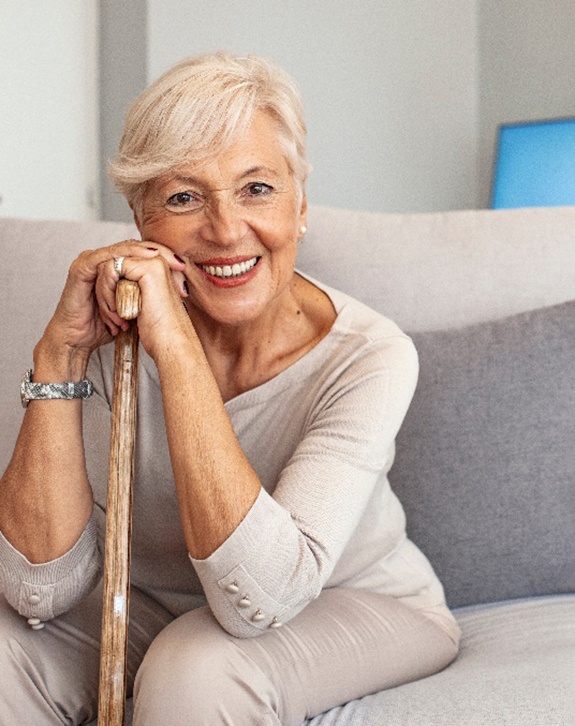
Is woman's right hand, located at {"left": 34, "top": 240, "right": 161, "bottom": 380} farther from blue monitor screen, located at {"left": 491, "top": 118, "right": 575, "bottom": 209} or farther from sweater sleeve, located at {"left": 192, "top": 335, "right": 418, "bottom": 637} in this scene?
blue monitor screen, located at {"left": 491, "top": 118, "right": 575, "bottom": 209}

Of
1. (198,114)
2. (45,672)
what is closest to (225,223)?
(198,114)

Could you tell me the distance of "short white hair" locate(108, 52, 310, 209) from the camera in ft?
4.44

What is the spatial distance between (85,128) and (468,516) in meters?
2.22

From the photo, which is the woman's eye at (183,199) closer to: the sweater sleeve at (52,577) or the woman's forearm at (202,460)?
the woman's forearm at (202,460)

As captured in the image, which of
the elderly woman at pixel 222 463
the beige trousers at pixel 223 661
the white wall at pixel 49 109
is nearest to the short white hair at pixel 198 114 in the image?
the elderly woman at pixel 222 463

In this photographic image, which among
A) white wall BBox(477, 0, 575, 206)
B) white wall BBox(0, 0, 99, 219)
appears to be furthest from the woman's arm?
white wall BBox(477, 0, 575, 206)

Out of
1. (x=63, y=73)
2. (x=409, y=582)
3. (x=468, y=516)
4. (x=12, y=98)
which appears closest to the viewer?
(x=409, y=582)

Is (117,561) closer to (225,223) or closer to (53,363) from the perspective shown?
(53,363)

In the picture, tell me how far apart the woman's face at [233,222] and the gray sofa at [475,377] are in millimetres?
370

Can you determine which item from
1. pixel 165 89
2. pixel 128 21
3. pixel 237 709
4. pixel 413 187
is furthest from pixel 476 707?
pixel 413 187

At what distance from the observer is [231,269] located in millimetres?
1401

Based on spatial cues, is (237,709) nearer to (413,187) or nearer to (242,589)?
(242,589)

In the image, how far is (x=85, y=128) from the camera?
337cm

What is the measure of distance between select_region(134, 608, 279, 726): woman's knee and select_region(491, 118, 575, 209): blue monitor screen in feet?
7.44
